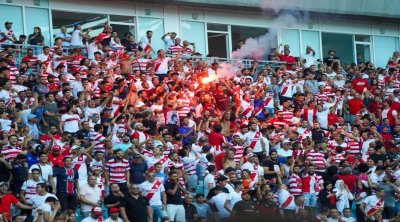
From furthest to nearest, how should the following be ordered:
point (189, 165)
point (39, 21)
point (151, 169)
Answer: point (39, 21) → point (189, 165) → point (151, 169)

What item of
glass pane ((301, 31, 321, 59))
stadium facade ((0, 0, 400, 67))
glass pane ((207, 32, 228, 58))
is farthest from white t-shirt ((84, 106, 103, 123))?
glass pane ((301, 31, 321, 59))

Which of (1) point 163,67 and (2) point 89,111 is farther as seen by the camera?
(1) point 163,67

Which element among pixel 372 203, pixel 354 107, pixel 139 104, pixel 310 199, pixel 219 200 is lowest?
pixel 372 203

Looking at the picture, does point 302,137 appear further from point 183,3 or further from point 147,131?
point 183,3

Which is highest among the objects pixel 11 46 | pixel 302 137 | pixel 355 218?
pixel 11 46

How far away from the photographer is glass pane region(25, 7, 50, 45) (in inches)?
1287

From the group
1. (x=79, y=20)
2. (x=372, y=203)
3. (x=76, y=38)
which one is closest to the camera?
(x=372, y=203)

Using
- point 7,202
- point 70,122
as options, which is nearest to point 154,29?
point 70,122

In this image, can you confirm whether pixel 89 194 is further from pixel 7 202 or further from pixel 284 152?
pixel 284 152

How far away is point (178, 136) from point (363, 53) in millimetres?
16075

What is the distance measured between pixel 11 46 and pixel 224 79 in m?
6.13

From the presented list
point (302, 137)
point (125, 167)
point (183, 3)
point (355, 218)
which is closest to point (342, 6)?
point (183, 3)

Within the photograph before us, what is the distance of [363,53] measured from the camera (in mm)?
42125

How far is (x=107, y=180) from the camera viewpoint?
24.9m
